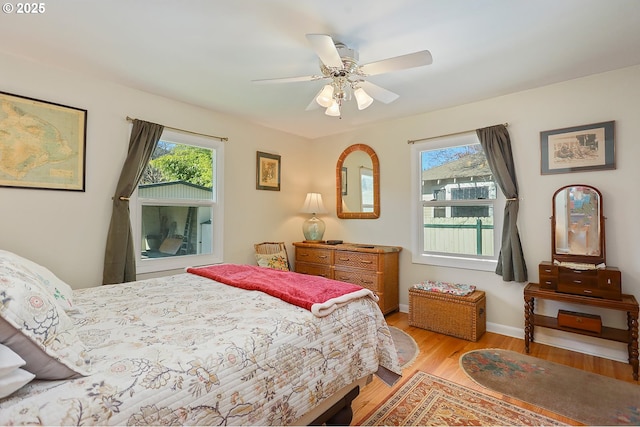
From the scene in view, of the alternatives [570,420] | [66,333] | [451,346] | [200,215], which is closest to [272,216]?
[200,215]

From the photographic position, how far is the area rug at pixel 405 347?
102 inches

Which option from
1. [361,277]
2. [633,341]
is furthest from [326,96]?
[633,341]

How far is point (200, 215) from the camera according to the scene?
3.60 m

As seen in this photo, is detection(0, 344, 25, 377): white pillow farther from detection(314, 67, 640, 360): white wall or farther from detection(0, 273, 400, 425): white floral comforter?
detection(314, 67, 640, 360): white wall

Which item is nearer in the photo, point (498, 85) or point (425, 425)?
point (425, 425)

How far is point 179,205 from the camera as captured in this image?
340 cm

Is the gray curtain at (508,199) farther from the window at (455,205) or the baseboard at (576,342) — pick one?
the baseboard at (576,342)

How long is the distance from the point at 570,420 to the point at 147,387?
2.36 meters

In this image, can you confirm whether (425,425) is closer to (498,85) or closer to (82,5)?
(498,85)

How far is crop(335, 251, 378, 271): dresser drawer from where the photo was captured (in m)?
3.61

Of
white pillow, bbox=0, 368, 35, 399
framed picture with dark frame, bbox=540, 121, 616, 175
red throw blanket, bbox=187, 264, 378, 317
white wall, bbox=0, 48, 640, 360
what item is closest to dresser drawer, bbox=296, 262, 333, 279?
white wall, bbox=0, 48, 640, 360

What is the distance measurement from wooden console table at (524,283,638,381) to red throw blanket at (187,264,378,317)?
68.1 inches

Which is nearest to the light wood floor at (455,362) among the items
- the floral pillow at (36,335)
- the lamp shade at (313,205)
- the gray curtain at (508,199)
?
the gray curtain at (508,199)

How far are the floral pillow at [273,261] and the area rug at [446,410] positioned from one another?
2.18 metres
